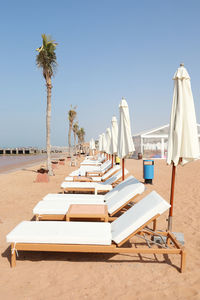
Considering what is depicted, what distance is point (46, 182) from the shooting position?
962cm

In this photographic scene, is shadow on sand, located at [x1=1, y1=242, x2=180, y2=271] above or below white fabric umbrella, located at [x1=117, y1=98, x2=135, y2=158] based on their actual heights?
below

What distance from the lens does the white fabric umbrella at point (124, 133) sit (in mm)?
5758

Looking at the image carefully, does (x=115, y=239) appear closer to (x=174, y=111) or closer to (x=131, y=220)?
(x=131, y=220)

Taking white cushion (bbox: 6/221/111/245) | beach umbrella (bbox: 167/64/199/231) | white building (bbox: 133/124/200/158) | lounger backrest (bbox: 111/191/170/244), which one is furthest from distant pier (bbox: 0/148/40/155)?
beach umbrella (bbox: 167/64/199/231)

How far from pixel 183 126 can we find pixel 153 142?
22.1m

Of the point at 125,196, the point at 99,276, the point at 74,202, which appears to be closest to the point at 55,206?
the point at 74,202

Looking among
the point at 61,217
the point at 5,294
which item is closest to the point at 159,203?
the point at 61,217

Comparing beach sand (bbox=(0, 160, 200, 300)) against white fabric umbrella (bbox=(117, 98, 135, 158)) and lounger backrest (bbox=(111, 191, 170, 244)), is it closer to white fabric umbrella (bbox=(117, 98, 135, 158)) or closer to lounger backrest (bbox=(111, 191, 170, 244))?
lounger backrest (bbox=(111, 191, 170, 244))

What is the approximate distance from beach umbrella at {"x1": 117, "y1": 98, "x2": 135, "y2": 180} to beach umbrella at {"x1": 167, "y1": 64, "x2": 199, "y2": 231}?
231 cm

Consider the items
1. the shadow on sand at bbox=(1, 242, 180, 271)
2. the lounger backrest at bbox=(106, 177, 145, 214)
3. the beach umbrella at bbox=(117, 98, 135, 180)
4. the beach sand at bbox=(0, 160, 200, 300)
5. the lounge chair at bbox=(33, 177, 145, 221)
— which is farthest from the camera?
the beach umbrella at bbox=(117, 98, 135, 180)

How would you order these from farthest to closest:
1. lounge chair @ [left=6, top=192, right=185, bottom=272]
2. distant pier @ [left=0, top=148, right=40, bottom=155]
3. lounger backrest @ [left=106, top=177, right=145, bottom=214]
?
distant pier @ [left=0, top=148, right=40, bottom=155] < lounger backrest @ [left=106, top=177, right=145, bottom=214] < lounge chair @ [left=6, top=192, right=185, bottom=272]

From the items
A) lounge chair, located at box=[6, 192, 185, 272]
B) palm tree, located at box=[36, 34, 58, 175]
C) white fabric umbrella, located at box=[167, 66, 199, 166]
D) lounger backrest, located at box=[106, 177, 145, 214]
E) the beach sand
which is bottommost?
the beach sand

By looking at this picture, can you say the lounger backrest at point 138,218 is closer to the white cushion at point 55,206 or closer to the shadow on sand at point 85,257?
the shadow on sand at point 85,257

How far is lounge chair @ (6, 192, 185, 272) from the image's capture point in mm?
2979
